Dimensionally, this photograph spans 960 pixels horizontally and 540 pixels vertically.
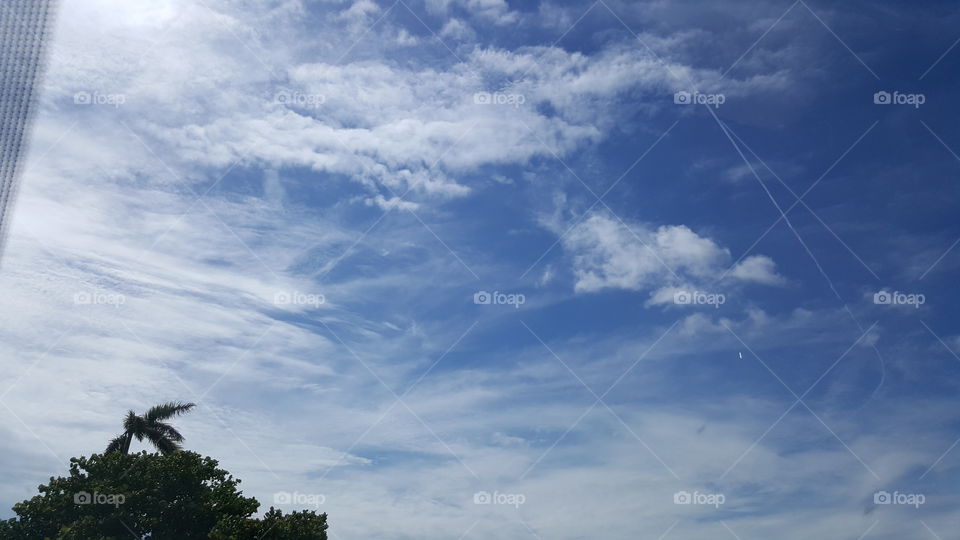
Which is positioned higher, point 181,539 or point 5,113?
point 5,113

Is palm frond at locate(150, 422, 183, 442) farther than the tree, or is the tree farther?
palm frond at locate(150, 422, 183, 442)

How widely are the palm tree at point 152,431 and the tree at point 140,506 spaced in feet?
16.7

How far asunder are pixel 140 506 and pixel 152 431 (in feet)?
28.6

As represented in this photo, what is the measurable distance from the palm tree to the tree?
5.08 m

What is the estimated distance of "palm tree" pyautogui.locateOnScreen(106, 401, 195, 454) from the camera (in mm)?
50438

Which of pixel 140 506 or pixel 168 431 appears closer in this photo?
pixel 140 506

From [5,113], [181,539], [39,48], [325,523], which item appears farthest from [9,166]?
[325,523]

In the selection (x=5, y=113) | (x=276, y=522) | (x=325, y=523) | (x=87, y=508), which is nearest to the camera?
(x=5, y=113)

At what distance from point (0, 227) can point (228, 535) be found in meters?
20.3

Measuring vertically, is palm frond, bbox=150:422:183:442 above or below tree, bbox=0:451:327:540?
above

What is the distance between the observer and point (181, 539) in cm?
4350

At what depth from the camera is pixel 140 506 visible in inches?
1689

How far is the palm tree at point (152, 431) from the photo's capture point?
165 feet

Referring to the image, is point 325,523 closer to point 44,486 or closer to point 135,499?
point 135,499
